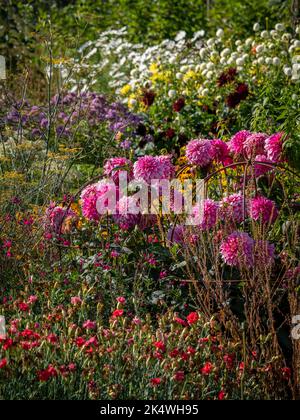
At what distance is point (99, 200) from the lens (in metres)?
3.86

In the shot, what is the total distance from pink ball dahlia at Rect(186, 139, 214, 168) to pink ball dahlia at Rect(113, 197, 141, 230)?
0.47 metres

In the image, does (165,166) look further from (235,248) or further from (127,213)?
(235,248)

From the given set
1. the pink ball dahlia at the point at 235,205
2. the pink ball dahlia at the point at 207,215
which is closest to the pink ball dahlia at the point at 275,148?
the pink ball dahlia at the point at 235,205

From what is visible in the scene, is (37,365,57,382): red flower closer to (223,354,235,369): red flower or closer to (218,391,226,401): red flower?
(218,391,226,401): red flower

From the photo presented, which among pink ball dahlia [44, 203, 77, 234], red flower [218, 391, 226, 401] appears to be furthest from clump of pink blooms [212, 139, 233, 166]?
red flower [218, 391, 226, 401]

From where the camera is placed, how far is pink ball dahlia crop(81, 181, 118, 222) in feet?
12.7

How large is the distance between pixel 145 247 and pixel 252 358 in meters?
0.99

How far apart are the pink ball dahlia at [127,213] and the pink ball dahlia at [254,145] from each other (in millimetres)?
791

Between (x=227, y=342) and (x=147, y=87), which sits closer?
(x=227, y=342)

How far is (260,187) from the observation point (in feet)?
13.7

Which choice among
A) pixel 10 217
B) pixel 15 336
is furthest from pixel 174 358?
pixel 10 217
